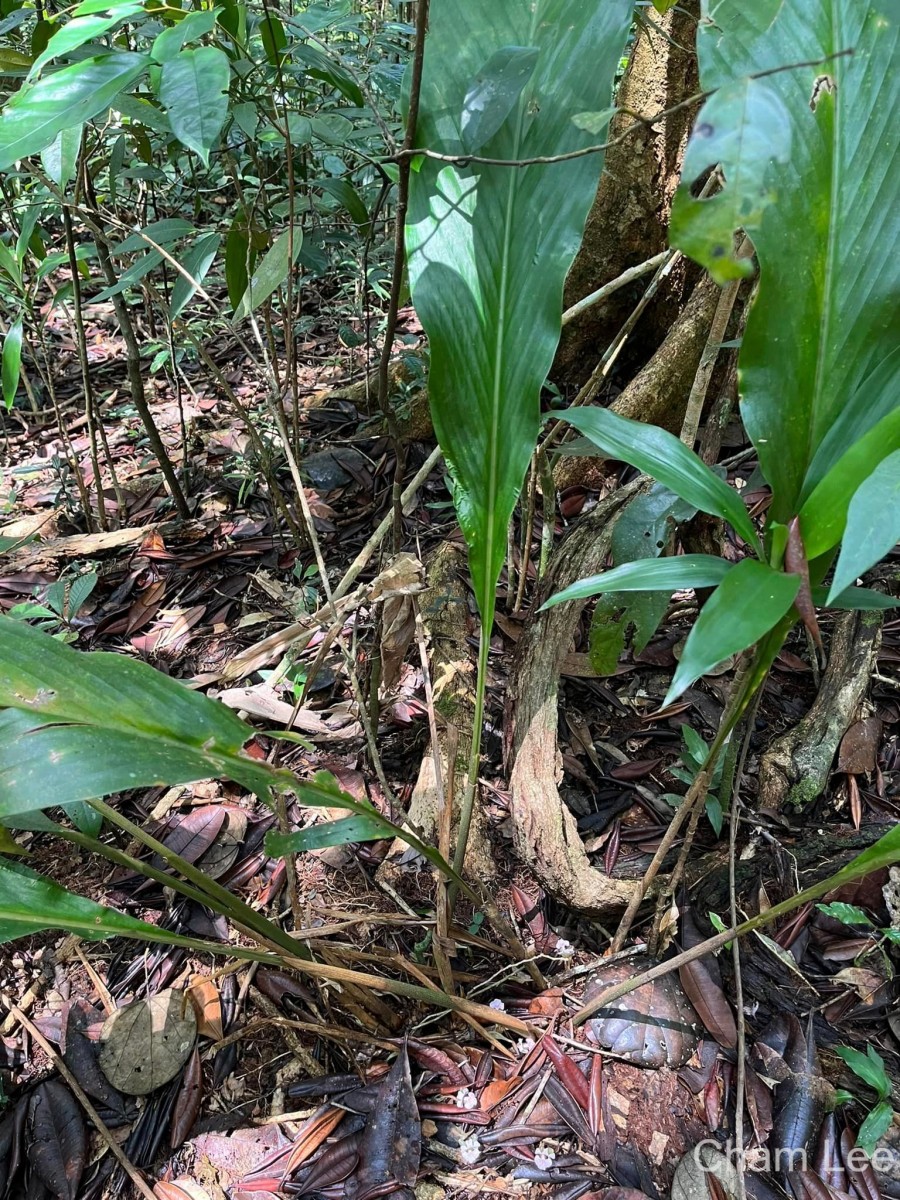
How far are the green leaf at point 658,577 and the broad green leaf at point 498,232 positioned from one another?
0.22 m

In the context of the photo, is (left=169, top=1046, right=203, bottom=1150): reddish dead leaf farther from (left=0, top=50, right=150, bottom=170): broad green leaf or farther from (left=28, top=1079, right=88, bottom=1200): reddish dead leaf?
(left=0, top=50, right=150, bottom=170): broad green leaf

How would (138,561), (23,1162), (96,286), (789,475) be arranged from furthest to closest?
1. (96,286)
2. (138,561)
3. (23,1162)
4. (789,475)

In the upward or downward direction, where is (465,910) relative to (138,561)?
downward

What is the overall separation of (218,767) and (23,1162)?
23.7 inches

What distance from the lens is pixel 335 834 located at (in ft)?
2.14

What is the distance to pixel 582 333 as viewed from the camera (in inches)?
66.3

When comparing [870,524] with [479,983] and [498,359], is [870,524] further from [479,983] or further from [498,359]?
[479,983]

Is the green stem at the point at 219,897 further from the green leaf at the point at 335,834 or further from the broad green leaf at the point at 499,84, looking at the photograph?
the broad green leaf at the point at 499,84

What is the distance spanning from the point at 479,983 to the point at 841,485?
0.68 m

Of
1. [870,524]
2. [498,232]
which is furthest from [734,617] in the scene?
[498,232]

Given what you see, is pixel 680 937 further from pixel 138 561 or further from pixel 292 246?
pixel 138 561

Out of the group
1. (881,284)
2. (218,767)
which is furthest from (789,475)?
(218,767)

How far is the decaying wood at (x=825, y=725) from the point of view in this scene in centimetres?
106

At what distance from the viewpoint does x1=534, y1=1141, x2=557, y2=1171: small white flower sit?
2.52ft
